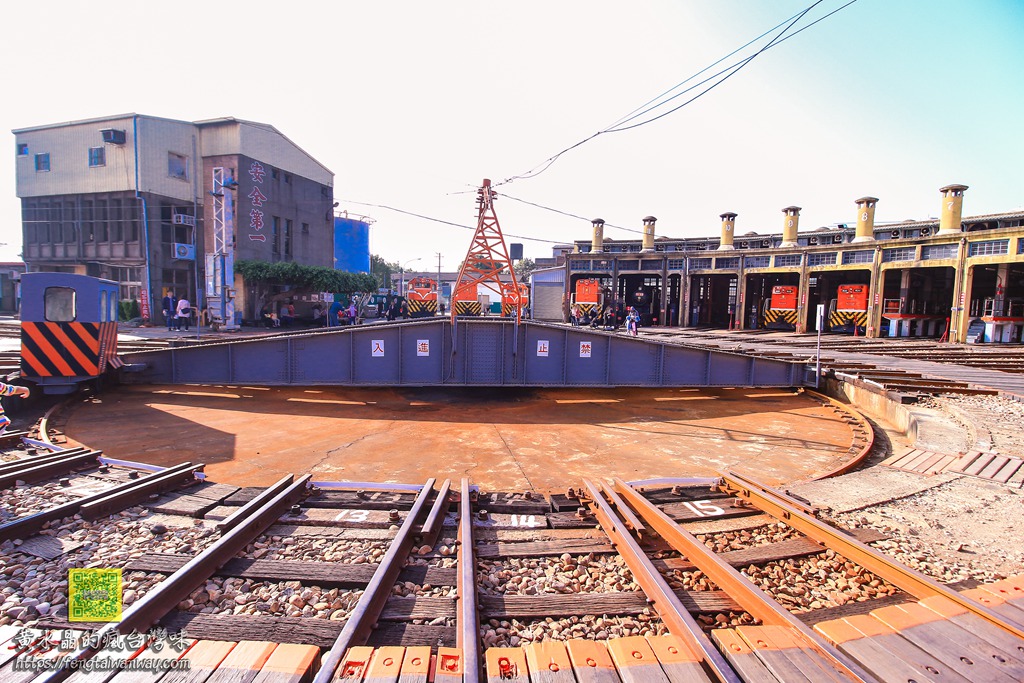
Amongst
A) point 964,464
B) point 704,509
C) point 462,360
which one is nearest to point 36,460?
point 704,509

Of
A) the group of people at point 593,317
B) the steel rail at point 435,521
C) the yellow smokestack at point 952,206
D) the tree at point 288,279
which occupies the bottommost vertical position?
the steel rail at point 435,521

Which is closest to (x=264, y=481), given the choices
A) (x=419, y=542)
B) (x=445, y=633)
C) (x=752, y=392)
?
(x=419, y=542)

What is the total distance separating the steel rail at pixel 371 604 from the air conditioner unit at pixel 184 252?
32503mm

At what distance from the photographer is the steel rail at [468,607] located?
2595 millimetres

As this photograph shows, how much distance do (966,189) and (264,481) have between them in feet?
109

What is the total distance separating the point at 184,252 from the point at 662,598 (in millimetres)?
34945

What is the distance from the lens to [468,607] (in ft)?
10.4

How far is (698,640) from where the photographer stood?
2.78 m

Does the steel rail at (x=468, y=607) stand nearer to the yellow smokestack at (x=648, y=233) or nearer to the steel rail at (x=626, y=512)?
the steel rail at (x=626, y=512)

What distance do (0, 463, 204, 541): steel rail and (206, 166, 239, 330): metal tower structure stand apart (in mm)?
25256

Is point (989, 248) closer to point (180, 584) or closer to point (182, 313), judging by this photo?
point (180, 584)

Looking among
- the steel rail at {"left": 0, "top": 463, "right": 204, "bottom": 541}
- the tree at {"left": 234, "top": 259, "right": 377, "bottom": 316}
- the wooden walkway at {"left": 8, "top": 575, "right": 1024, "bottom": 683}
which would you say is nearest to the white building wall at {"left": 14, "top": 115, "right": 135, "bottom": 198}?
the tree at {"left": 234, "top": 259, "right": 377, "bottom": 316}

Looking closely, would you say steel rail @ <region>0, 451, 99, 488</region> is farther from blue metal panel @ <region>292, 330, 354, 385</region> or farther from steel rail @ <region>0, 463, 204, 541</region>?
blue metal panel @ <region>292, 330, 354, 385</region>

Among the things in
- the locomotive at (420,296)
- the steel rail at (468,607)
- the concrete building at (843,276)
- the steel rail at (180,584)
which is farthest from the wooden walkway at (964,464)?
the locomotive at (420,296)
